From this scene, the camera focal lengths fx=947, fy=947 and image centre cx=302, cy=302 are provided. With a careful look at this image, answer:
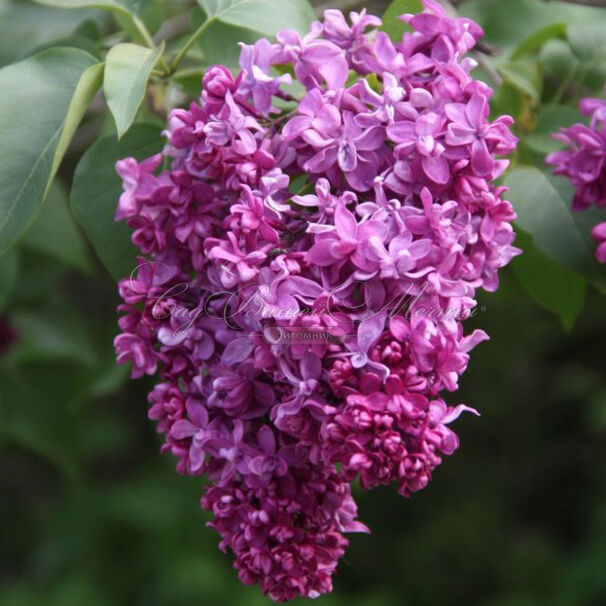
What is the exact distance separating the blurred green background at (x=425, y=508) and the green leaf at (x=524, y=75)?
3.76 feet

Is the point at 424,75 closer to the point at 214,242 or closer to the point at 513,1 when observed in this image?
the point at 214,242

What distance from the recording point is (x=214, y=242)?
2.92ft

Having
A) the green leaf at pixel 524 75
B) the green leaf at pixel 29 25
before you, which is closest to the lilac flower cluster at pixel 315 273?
the green leaf at pixel 524 75

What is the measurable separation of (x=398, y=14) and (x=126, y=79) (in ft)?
1.05

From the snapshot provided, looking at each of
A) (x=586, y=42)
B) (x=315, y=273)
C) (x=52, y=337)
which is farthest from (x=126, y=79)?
(x=52, y=337)

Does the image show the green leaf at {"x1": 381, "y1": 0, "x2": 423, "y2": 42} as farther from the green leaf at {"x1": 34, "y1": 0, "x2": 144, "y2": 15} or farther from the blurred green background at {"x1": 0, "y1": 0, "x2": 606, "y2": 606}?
the blurred green background at {"x1": 0, "y1": 0, "x2": 606, "y2": 606}

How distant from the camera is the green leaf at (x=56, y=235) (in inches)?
68.7

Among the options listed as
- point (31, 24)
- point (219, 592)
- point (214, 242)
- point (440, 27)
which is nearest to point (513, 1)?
point (440, 27)

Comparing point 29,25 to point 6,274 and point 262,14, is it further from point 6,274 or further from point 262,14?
point 262,14

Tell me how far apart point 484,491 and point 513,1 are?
3037 mm

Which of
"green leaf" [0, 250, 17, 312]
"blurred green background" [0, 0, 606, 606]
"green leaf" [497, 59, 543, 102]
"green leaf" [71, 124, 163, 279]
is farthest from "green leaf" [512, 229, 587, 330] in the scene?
"blurred green background" [0, 0, 606, 606]

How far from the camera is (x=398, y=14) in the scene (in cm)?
108

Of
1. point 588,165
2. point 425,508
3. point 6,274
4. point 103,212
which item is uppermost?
point 588,165

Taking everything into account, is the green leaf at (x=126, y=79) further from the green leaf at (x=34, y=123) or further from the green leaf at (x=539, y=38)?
the green leaf at (x=539, y=38)
